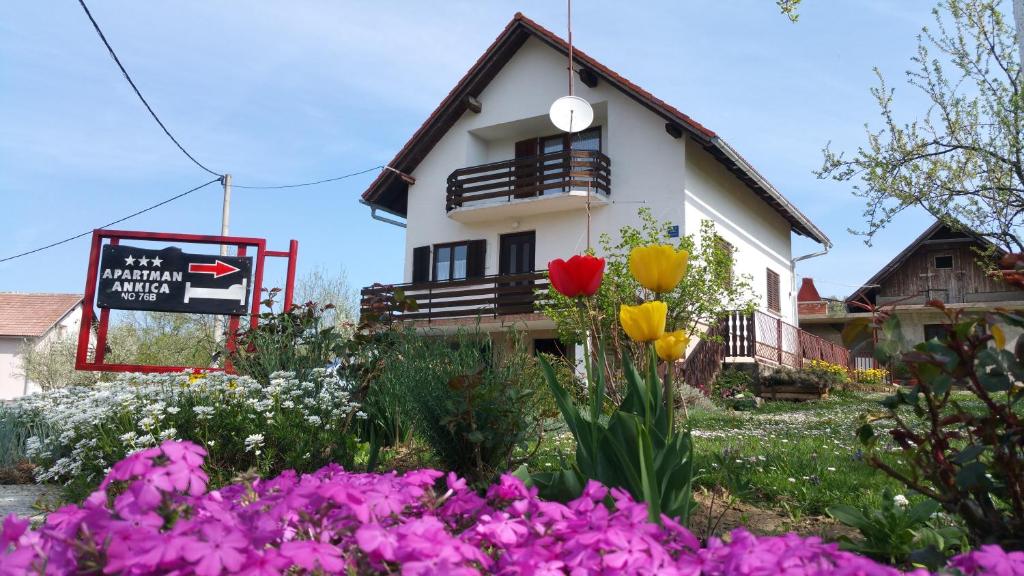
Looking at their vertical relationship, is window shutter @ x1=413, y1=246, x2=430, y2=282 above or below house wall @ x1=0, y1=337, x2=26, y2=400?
above

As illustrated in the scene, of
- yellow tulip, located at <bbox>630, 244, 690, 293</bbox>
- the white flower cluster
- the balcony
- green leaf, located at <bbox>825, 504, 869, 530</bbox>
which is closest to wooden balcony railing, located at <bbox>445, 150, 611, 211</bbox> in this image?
the balcony

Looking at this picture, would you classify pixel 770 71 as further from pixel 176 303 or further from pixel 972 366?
pixel 176 303

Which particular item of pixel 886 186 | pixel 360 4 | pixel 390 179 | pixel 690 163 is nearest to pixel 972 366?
pixel 360 4

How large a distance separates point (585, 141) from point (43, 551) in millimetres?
17323

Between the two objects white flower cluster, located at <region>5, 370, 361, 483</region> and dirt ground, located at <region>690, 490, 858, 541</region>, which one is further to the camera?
white flower cluster, located at <region>5, 370, 361, 483</region>

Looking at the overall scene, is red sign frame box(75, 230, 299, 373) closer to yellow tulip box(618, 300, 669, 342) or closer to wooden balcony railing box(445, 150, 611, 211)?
yellow tulip box(618, 300, 669, 342)

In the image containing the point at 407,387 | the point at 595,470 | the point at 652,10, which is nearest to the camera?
the point at 595,470

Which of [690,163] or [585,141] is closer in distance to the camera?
[690,163]

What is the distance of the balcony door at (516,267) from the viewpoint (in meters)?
16.5

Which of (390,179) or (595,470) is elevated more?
(390,179)

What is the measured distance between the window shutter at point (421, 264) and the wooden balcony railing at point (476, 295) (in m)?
0.73

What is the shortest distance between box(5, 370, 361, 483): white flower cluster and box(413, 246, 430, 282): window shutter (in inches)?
525

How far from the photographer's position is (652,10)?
5.12 m

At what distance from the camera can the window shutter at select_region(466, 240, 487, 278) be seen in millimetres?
18031
